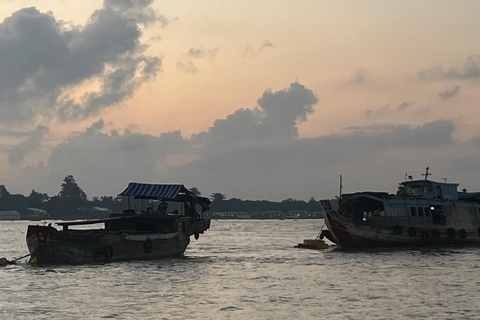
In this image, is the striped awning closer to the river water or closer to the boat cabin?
the river water

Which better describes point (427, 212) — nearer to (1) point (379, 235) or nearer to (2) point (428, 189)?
(2) point (428, 189)

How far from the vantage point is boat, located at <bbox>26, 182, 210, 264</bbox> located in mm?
43406

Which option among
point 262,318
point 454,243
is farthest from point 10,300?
point 454,243

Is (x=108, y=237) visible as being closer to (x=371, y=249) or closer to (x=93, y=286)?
(x=93, y=286)

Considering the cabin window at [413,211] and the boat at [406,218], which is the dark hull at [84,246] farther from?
the cabin window at [413,211]

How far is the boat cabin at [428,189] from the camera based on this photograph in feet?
207

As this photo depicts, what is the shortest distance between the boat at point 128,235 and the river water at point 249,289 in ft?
2.78

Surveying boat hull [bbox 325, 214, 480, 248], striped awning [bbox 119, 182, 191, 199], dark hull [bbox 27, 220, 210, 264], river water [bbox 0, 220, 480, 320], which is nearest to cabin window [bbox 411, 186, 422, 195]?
boat hull [bbox 325, 214, 480, 248]

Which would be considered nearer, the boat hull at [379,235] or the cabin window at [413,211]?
the boat hull at [379,235]

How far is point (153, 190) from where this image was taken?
171 ft

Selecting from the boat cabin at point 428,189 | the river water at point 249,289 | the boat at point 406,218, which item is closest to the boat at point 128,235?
the river water at point 249,289

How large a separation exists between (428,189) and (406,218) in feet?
15.0

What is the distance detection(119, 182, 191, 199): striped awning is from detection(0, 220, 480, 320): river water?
481cm

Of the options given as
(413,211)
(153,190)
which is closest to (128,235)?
(153,190)
